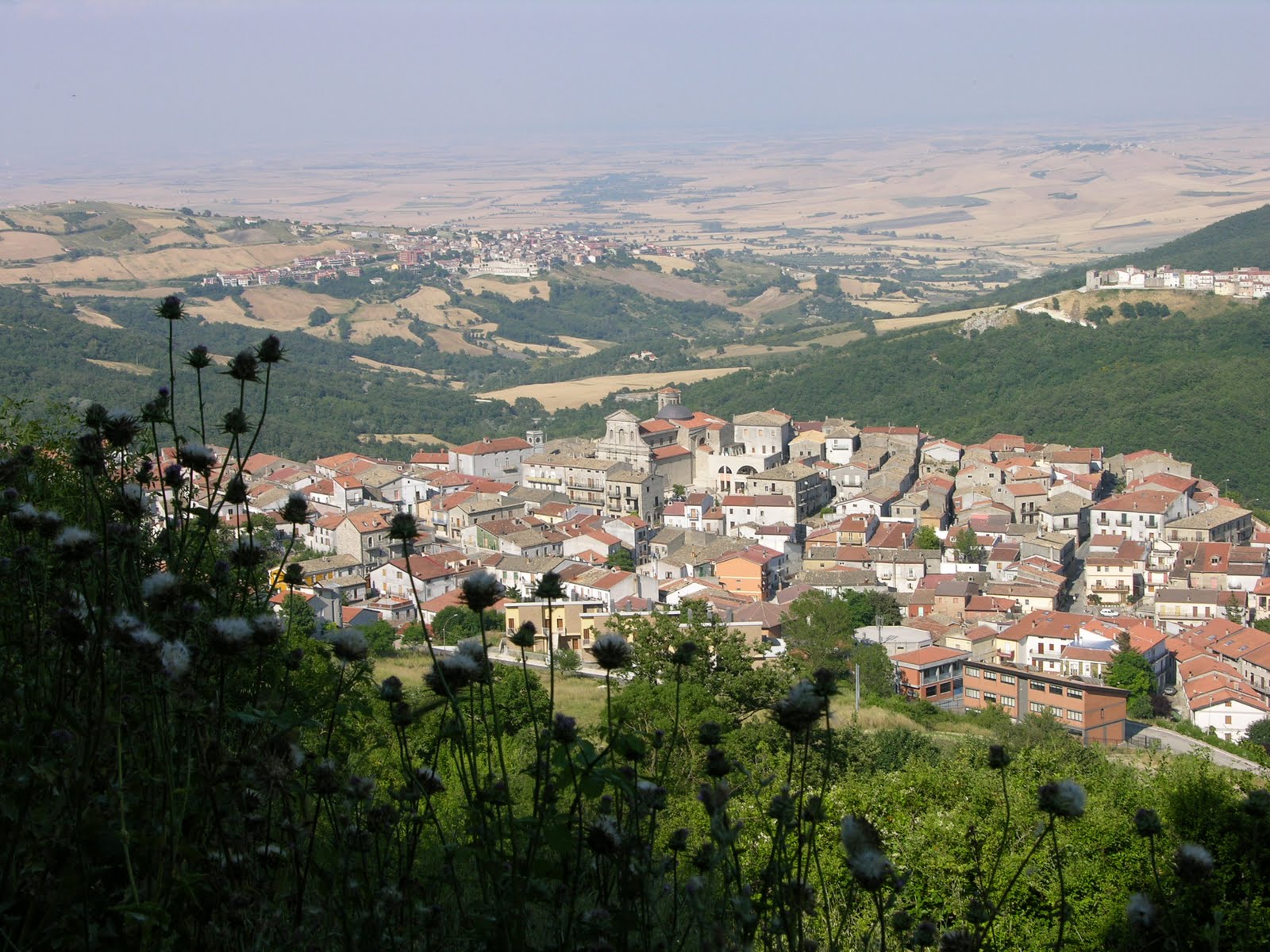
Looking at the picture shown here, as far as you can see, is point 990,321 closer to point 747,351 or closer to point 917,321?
point 917,321

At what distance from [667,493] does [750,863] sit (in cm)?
3302

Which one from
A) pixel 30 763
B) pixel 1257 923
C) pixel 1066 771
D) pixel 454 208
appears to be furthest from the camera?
pixel 454 208

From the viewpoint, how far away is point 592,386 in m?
65.6

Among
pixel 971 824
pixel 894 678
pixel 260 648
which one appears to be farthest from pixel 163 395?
pixel 894 678

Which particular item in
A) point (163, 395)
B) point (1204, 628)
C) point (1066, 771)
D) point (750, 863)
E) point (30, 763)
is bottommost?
point (1204, 628)

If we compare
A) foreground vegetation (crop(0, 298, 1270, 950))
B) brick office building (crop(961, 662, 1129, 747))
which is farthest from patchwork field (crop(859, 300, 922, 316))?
foreground vegetation (crop(0, 298, 1270, 950))

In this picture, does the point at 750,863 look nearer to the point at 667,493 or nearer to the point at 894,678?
the point at 894,678

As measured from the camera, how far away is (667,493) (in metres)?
40.2

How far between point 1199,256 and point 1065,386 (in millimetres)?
28660

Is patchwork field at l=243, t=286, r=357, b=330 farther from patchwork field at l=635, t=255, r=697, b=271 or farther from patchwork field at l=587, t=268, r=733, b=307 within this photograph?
patchwork field at l=635, t=255, r=697, b=271

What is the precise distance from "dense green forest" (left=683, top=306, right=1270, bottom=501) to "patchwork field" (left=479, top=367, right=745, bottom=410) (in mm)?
3785

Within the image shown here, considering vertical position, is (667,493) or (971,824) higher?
(971,824)

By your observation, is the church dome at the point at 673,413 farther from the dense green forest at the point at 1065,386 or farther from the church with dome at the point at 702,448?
the dense green forest at the point at 1065,386

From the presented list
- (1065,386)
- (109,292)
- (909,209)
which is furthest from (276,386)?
(909,209)
